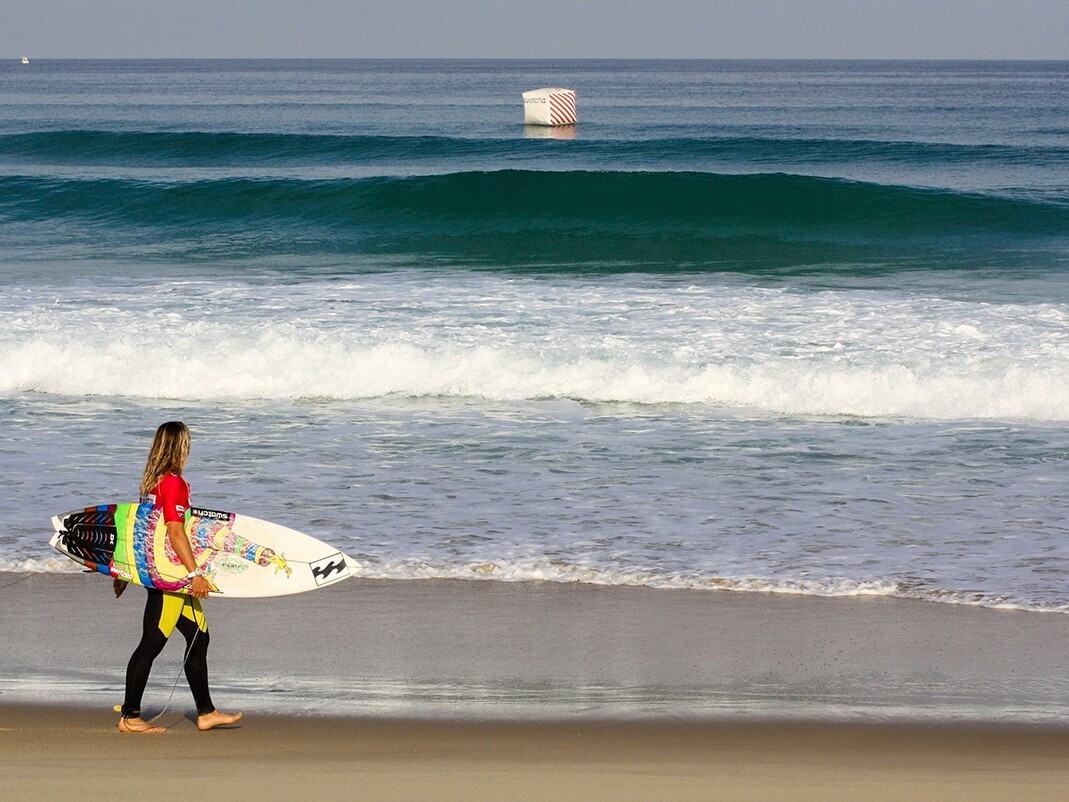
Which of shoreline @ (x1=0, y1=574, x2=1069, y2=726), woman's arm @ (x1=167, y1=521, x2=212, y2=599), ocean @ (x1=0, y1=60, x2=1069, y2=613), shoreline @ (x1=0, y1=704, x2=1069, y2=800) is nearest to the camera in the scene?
shoreline @ (x1=0, y1=704, x2=1069, y2=800)

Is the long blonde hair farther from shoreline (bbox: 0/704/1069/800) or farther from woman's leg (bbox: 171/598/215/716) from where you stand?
shoreline (bbox: 0/704/1069/800)

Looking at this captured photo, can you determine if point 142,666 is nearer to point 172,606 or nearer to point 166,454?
point 172,606

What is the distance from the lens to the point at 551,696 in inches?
173

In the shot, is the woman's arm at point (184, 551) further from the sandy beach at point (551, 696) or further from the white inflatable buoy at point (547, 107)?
the white inflatable buoy at point (547, 107)

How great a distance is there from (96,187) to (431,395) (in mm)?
14191

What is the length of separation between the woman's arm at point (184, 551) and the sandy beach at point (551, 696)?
1.49 feet

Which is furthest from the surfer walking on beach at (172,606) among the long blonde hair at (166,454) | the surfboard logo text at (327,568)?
the surfboard logo text at (327,568)

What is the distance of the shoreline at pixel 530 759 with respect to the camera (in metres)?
3.64

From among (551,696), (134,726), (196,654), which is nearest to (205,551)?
(196,654)

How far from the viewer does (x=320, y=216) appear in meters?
20.0

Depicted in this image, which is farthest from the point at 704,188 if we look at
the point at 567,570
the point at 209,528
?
the point at 209,528

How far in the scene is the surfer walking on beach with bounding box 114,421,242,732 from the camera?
13.3 feet

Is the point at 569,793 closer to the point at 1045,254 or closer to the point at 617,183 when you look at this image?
the point at 1045,254

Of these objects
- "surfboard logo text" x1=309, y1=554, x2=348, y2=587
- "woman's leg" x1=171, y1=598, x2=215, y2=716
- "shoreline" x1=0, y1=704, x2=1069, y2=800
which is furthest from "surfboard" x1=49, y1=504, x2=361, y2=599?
"shoreline" x1=0, y1=704, x2=1069, y2=800
